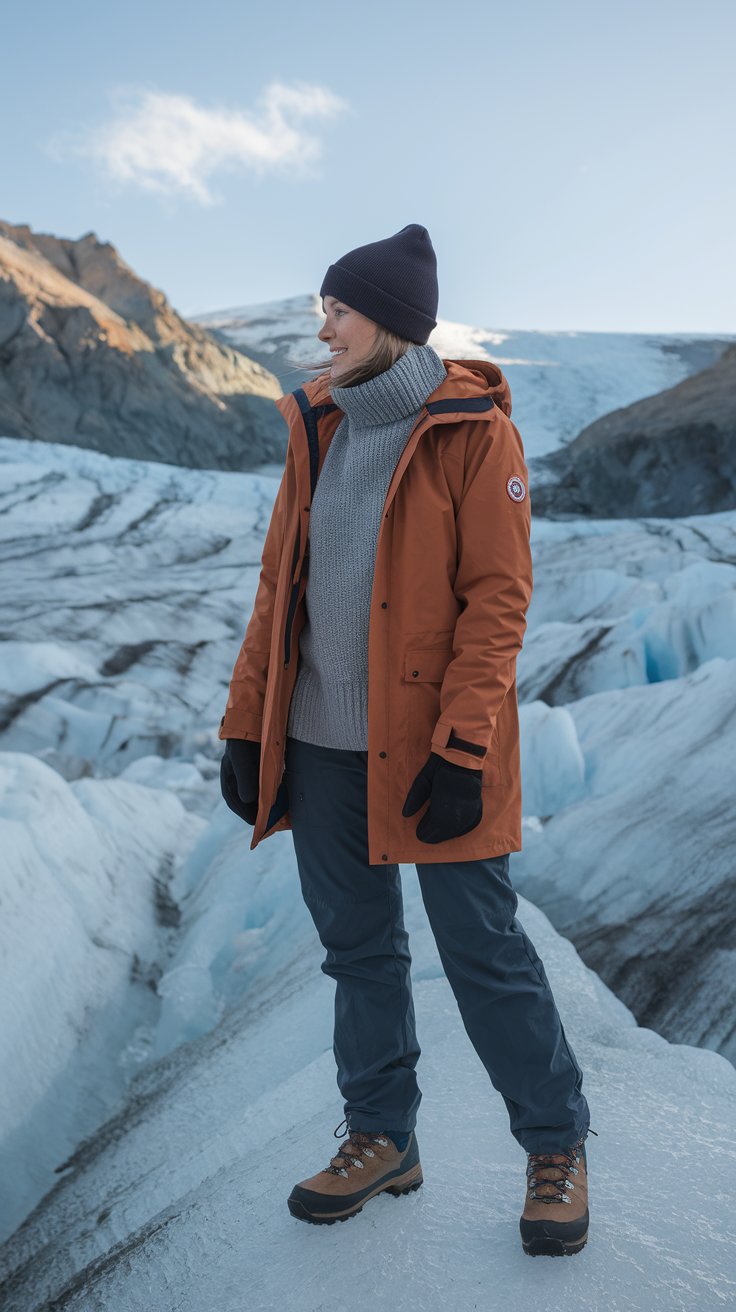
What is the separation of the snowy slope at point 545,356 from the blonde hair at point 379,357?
23628 mm

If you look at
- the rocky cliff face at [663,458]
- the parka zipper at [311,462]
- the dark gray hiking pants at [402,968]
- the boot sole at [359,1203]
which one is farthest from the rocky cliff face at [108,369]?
the boot sole at [359,1203]

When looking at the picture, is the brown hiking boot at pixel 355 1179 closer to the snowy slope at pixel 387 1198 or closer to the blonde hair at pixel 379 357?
the snowy slope at pixel 387 1198

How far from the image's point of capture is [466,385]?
173 cm

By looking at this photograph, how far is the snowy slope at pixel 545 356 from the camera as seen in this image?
29.4 metres

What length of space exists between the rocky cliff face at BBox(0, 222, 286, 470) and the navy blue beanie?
21365 mm

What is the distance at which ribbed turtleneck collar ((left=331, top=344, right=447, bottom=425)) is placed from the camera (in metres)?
1.71

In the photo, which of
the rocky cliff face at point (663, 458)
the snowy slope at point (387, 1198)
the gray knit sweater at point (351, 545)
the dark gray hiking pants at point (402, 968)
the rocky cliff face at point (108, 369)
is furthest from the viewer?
the rocky cliff face at point (108, 369)

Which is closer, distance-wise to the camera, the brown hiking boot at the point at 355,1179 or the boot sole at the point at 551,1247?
the boot sole at the point at 551,1247

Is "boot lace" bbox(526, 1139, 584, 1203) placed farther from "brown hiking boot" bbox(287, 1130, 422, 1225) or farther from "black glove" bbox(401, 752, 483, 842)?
"black glove" bbox(401, 752, 483, 842)

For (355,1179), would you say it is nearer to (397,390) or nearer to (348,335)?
(397,390)

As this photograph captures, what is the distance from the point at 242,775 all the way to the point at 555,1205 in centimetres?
88

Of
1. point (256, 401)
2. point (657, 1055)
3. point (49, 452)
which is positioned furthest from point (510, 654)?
point (256, 401)

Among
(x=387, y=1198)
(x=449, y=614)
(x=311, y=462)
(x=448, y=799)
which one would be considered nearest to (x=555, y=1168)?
(x=387, y=1198)

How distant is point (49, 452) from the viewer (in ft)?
50.0
